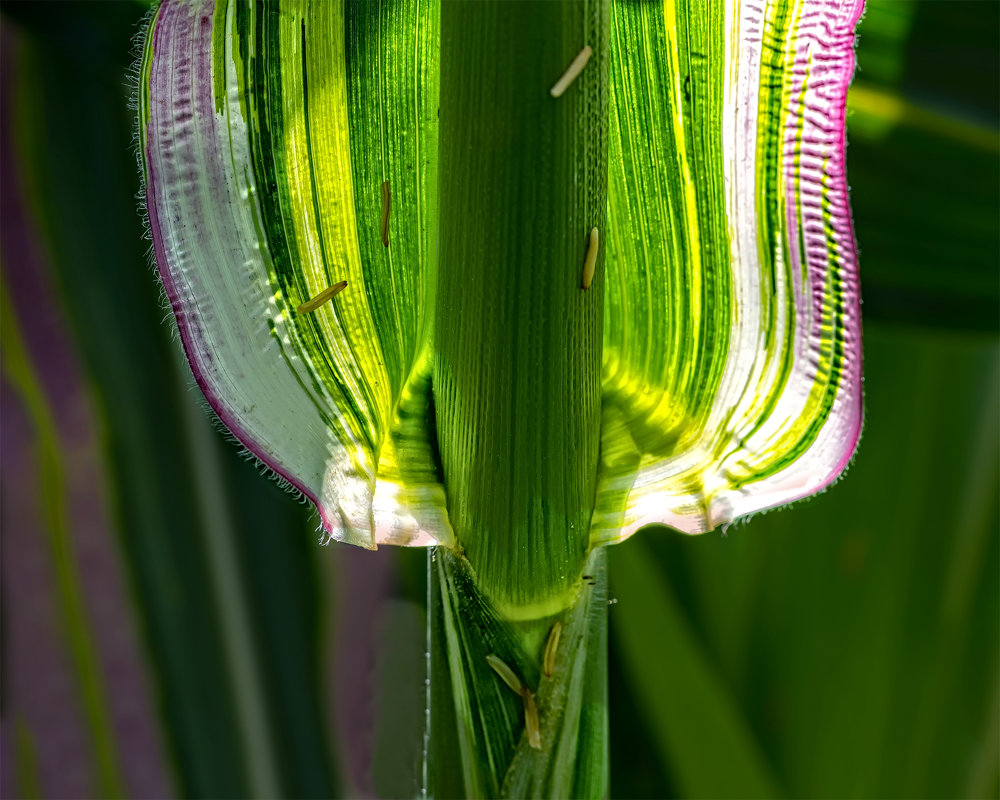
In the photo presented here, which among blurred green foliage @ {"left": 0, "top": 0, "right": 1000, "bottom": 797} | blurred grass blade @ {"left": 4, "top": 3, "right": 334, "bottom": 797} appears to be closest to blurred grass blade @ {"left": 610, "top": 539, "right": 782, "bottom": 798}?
blurred green foliage @ {"left": 0, "top": 0, "right": 1000, "bottom": 797}

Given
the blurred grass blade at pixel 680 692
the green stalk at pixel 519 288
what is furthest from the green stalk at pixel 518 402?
the blurred grass blade at pixel 680 692

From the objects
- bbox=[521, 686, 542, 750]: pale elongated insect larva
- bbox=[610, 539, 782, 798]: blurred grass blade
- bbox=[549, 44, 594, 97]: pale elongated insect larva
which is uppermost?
bbox=[549, 44, 594, 97]: pale elongated insect larva

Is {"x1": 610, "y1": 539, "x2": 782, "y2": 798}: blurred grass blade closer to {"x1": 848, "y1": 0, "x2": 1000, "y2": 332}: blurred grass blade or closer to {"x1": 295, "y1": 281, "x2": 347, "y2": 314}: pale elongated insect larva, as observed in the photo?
{"x1": 848, "y1": 0, "x2": 1000, "y2": 332}: blurred grass blade

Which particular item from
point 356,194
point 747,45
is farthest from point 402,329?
point 747,45

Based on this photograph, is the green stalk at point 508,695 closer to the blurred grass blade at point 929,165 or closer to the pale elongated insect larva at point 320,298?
the pale elongated insect larva at point 320,298

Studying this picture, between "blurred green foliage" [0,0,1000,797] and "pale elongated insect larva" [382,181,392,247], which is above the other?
"pale elongated insect larva" [382,181,392,247]
